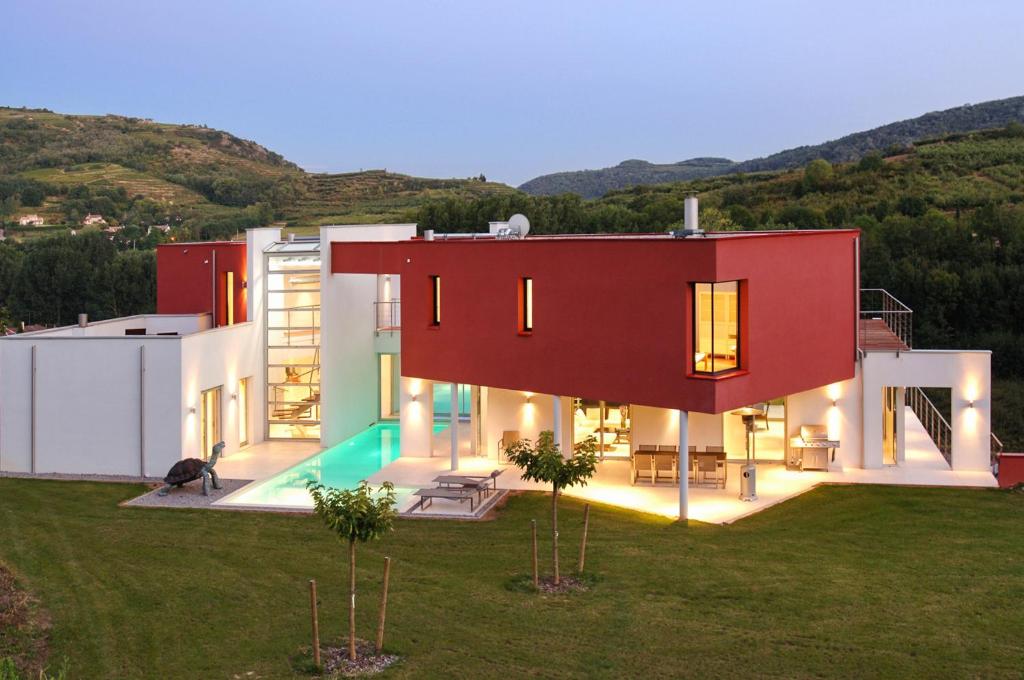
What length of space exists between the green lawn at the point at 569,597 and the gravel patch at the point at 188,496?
640 mm

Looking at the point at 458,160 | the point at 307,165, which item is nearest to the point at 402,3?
the point at 458,160

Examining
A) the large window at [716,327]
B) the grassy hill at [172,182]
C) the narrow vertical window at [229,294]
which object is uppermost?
the grassy hill at [172,182]

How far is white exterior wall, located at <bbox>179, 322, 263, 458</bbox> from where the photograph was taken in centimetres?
2003

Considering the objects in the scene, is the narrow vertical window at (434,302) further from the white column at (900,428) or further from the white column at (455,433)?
the white column at (900,428)

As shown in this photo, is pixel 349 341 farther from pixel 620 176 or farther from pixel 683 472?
pixel 620 176

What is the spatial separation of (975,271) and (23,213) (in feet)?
197

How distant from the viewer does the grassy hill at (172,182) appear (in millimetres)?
71500

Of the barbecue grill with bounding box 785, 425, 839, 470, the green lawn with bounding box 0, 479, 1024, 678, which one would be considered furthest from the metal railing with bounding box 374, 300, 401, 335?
the barbecue grill with bounding box 785, 425, 839, 470

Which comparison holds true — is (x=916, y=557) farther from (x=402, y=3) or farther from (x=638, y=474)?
(x=402, y=3)

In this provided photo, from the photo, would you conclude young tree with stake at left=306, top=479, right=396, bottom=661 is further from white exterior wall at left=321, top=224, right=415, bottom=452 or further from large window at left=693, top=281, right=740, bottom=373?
white exterior wall at left=321, top=224, right=415, bottom=452

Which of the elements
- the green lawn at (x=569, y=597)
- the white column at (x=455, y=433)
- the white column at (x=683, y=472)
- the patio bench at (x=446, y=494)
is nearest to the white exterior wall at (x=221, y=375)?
the green lawn at (x=569, y=597)

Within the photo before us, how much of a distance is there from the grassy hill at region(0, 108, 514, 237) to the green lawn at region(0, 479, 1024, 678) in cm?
5140

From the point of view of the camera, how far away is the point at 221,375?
71.5 ft

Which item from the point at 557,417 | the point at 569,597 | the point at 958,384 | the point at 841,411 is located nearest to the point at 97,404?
the point at 557,417
